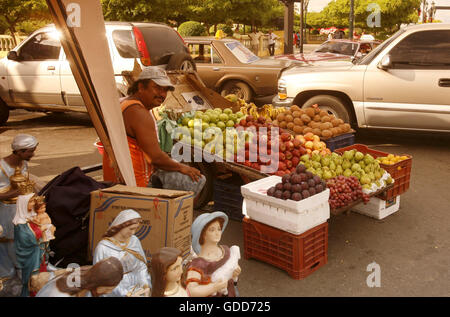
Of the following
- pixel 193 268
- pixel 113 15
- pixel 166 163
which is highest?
pixel 113 15

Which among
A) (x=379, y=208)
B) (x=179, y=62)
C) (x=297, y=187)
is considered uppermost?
(x=179, y=62)

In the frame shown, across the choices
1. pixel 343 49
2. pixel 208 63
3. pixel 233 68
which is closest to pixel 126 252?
pixel 233 68

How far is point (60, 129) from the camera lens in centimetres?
1083

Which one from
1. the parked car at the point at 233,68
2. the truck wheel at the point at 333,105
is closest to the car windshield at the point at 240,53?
the parked car at the point at 233,68

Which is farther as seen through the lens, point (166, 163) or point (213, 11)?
point (213, 11)

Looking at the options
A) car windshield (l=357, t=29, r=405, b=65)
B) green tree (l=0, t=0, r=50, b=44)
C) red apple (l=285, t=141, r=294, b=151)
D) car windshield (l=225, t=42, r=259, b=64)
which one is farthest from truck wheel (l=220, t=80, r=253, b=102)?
green tree (l=0, t=0, r=50, b=44)

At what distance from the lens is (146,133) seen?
408 cm

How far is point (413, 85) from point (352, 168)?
3.44 metres

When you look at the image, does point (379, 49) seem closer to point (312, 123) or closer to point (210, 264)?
point (312, 123)

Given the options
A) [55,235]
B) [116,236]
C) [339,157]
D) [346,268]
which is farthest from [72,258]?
[339,157]

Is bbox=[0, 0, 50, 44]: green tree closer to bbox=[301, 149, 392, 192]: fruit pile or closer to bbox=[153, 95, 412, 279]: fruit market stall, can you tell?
bbox=[153, 95, 412, 279]: fruit market stall

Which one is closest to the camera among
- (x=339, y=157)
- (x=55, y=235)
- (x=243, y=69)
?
(x=55, y=235)

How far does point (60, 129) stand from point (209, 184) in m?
6.46
